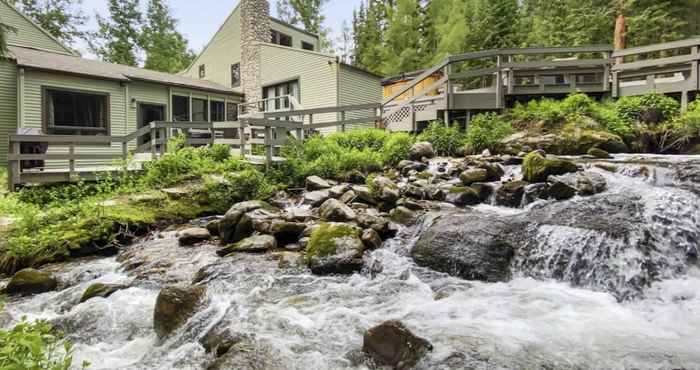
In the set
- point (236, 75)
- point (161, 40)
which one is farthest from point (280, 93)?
point (161, 40)

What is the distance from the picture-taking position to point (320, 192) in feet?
27.7

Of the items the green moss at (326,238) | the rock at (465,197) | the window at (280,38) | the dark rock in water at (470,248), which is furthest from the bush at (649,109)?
the window at (280,38)

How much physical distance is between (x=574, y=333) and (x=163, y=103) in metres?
17.7

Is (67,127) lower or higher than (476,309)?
higher

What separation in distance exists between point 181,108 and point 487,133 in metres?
13.9

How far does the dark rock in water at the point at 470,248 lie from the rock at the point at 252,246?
2.21 metres

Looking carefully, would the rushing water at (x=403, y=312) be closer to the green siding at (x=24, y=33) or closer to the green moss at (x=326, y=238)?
the green moss at (x=326, y=238)

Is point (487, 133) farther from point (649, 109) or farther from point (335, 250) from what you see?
point (335, 250)

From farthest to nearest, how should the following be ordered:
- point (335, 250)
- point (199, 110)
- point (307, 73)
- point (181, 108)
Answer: point (199, 110) < point (307, 73) < point (181, 108) < point (335, 250)

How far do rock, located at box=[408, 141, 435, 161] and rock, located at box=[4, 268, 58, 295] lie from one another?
8.20 meters

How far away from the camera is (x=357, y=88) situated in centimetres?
1828

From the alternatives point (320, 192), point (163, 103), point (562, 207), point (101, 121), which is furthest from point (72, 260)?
point (163, 103)

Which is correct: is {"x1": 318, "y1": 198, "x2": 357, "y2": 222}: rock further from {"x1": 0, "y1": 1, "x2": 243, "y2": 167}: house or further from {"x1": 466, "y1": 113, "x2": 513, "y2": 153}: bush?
{"x1": 0, "y1": 1, "x2": 243, "y2": 167}: house

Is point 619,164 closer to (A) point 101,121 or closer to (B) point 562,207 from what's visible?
(B) point 562,207
